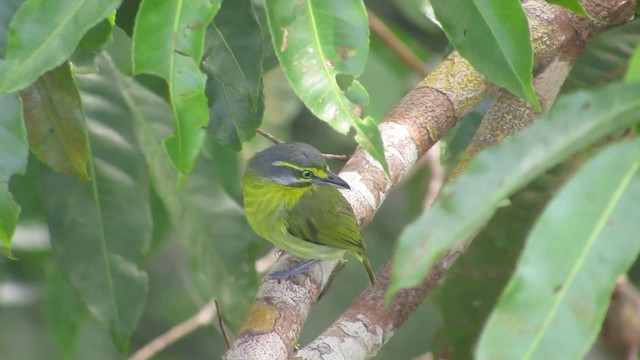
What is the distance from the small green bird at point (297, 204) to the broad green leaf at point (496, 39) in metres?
1.16

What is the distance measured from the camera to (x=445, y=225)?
1291 millimetres

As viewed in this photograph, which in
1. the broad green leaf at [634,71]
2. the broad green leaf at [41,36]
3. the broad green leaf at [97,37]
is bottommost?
the broad green leaf at [97,37]

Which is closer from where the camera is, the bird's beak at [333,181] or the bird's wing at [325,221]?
the bird's beak at [333,181]

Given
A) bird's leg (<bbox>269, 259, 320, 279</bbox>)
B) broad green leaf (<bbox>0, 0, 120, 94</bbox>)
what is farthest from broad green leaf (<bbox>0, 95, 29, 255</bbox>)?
bird's leg (<bbox>269, 259, 320, 279</bbox>)

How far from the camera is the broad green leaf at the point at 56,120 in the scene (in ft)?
8.08

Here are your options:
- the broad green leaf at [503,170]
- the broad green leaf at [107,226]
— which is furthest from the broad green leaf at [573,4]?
the broad green leaf at [107,226]

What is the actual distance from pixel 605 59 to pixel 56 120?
1.93 meters

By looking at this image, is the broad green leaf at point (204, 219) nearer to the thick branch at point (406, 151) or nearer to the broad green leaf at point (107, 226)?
the broad green leaf at point (107, 226)

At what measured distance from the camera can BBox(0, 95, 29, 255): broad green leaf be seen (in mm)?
2074

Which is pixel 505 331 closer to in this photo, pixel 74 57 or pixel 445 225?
pixel 445 225

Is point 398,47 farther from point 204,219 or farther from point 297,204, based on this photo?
point 204,219

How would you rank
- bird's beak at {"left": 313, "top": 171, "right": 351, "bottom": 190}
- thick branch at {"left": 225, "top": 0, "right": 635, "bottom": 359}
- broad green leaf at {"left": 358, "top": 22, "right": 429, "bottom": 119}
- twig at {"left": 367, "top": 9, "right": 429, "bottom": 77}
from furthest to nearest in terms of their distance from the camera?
twig at {"left": 367, "top": 9, "right": 429, "bottom": 77} → broad green leaf at {"left": 358, "top": 22, "right": 429, "bottom": 119} → bird's beak at {"left": 313, "top": 171, "right": 351, "bottom": 190} → thick branch at {"left": 225, "top": 0, "right": 635, "bottom": 359}

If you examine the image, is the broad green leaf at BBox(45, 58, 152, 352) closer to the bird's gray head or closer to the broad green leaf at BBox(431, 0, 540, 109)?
the bird's gray head

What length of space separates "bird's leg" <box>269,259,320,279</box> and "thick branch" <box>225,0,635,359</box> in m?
0.03
